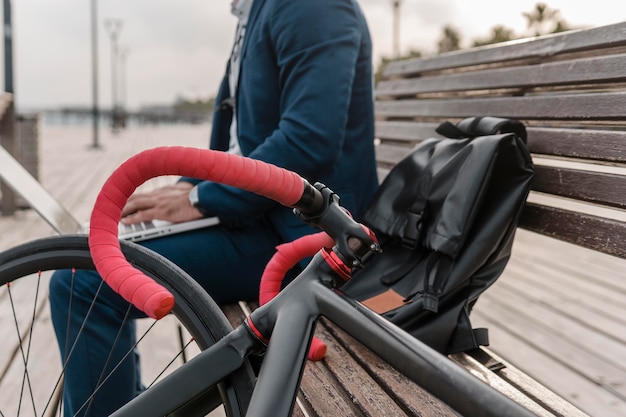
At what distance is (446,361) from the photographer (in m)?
0.68

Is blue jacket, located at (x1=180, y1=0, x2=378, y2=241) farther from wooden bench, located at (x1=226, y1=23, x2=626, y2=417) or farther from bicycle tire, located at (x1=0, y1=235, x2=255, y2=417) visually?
bicycle tire, located at (x1=0, y1=235, x2=255, y2=417)

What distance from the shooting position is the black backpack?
135 centimetres

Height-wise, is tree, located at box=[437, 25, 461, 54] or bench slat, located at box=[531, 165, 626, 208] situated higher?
tree, located at box=[437, 25, 461, 54]

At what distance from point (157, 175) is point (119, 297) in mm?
791

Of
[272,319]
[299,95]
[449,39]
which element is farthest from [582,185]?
[449,39]

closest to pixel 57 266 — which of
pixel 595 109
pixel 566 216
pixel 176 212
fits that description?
pixel 176 212

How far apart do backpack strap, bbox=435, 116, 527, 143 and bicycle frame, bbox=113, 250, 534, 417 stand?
0.79 m

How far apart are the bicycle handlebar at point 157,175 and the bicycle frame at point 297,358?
128mm

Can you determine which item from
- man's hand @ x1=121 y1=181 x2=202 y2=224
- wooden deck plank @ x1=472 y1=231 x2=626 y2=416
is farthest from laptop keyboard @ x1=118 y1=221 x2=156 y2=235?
wooden deck plank @ x1=472 y1=231 x2=626 y2=416

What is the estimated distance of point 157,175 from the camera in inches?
28.3

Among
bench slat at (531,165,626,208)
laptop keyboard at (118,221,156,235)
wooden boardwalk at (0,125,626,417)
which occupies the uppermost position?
bench slat at (531,165,626,208)

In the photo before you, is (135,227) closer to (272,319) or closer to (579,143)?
(272,319)

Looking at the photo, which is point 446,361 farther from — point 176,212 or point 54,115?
point 54,115

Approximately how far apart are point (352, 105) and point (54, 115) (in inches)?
2342
